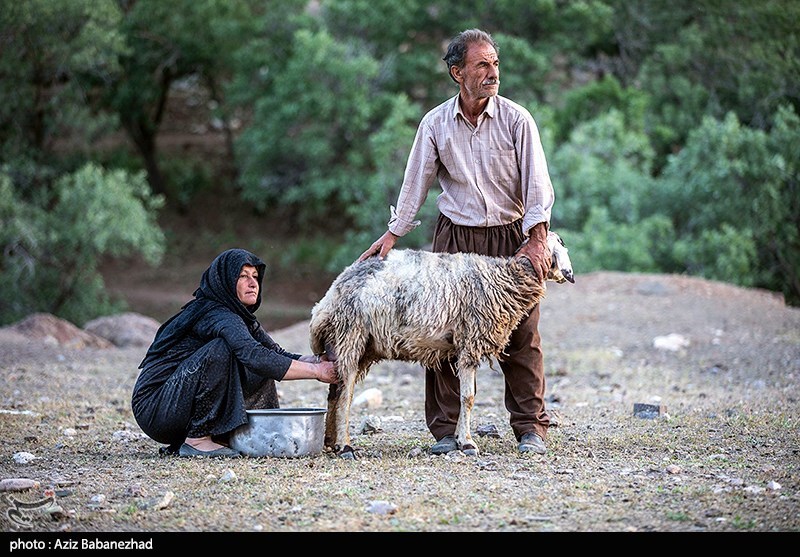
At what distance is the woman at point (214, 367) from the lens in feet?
20.7

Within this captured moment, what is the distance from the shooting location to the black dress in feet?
20.7

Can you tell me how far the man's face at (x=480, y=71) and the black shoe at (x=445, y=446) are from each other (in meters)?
2.12

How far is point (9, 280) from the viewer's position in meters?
19.8

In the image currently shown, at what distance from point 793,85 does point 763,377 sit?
463 inches

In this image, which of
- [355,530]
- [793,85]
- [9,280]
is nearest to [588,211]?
[793,85]

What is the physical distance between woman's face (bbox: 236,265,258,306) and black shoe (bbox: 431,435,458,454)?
145 cm

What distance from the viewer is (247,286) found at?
6.50 meters

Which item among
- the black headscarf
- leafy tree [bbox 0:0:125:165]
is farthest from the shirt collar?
leafy tree [bbox 0:0:125:165]

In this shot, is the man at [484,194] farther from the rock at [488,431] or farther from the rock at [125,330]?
the rock at [125,330]

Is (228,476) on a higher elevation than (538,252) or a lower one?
lower

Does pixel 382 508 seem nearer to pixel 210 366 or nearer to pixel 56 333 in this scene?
pixel 210 366

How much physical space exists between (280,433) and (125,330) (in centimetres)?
952

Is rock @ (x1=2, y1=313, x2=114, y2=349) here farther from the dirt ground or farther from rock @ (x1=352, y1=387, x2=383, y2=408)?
rock @ (x1=352, y1=387, x2=383, y2=408)

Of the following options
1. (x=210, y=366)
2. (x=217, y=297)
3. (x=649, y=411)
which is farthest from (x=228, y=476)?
(x=649, y=411)
